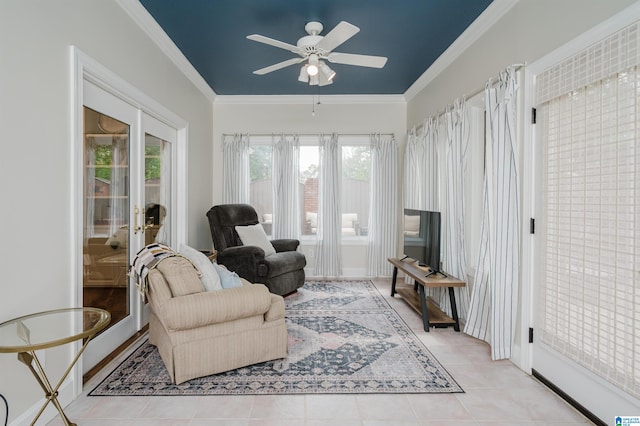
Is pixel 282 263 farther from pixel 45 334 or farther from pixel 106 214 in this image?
pixel 45 334

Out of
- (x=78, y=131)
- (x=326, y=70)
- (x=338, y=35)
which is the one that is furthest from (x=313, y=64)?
(x=78, y=131)

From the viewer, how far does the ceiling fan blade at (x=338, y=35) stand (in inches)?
A: 92.3

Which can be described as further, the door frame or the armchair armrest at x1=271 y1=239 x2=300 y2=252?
the armchair armrest at x1=271 y1=239 x2=300 y2=252

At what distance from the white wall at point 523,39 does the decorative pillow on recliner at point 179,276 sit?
89.5 inches

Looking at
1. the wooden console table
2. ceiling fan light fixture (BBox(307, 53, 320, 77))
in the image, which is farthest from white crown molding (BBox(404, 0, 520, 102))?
the wooden console table

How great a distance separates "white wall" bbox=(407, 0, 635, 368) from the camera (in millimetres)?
2000

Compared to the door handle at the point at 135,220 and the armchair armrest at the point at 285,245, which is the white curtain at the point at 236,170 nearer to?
the armchair armrest at the point at 285,245

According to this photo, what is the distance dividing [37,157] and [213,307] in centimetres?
124

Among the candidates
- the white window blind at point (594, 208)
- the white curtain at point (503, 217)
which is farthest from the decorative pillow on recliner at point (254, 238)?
the white window blind at point (594, 208)

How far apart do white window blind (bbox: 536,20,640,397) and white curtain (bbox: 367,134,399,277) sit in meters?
2.88

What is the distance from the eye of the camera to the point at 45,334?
5.08 ft

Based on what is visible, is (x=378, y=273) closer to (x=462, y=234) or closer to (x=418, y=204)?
(x=418, y=204)

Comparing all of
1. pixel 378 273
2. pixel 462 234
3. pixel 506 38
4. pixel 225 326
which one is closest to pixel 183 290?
pixel 225 326

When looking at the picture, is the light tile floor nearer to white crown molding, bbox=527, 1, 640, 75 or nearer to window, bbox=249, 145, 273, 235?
white crown molding, bbox=527, 1, 640, 75
